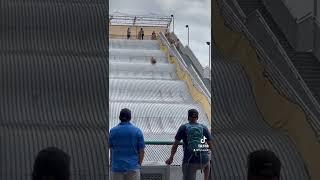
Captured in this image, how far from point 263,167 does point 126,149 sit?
4.98 m

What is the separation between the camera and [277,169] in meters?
4.12

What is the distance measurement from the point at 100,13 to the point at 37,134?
12.6ft

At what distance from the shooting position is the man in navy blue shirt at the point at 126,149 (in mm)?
8961

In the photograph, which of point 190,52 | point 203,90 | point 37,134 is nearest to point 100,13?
point 37,134

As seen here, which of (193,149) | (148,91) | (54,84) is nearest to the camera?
(193,149)

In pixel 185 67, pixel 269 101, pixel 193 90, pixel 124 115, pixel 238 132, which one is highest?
pixel 185 67

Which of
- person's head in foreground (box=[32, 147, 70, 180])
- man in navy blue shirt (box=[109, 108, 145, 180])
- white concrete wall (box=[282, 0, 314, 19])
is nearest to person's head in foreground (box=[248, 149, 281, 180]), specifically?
person's head in foreground (box=[32, 147, 70, 180])

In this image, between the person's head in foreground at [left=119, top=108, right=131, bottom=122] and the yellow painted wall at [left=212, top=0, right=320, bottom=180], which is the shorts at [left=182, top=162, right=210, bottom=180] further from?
the yellow painted wall at [left=212, top=0, right=320, bottom=180]

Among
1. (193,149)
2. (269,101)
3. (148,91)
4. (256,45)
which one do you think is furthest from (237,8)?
(148,91)

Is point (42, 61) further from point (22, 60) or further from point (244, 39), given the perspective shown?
point (244, 39)

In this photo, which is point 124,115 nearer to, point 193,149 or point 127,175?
point 127,175

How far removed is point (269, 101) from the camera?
12.0 metres

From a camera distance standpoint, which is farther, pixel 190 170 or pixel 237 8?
pixel 237 8

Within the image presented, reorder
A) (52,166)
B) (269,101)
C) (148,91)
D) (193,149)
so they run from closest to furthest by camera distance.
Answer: (52,166) → (193,149) → (269,101) → (148,91)
